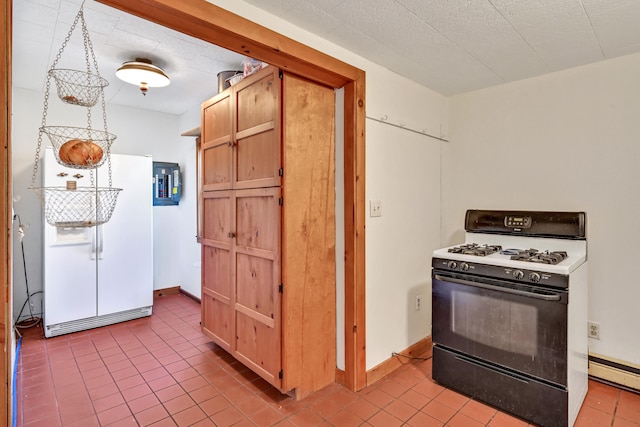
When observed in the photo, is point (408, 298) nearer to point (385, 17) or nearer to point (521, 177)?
point (521, 177)

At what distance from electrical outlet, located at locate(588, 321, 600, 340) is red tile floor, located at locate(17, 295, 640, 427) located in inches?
12.4

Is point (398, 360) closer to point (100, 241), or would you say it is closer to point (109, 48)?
point (100, 241)

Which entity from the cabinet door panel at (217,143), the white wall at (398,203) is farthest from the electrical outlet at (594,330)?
the cabinet door panel at (217,143)

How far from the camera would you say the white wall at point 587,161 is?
87.2 inches

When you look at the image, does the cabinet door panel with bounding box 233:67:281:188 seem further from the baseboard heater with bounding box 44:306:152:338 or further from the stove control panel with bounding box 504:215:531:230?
the baseboard heater with bounding box 44:306:152:338

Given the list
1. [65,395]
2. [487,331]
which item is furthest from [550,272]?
[65,395]

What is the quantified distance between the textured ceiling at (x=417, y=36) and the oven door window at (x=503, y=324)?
57.6 inches

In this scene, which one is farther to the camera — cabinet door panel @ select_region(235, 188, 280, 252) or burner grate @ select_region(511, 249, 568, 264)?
cabinet door panel @ select_region(235, 188, 280, 252)

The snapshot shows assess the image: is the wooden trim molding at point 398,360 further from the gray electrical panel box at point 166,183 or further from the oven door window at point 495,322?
the gray electrical panel box at point 166,183

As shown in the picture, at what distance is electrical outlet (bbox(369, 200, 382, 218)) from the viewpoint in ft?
7.61

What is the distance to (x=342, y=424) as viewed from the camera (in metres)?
1.88

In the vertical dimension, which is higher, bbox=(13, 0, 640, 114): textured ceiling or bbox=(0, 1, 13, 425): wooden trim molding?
bbox=(13, 0, 640, 114): textured ceiling

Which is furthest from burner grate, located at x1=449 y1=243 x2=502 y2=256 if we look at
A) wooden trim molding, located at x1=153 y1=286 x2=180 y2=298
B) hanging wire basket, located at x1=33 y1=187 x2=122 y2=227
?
wooden trim molding, located at x1=153 y1=286 x2=180 y2=298

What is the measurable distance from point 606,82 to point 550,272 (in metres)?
1.49
